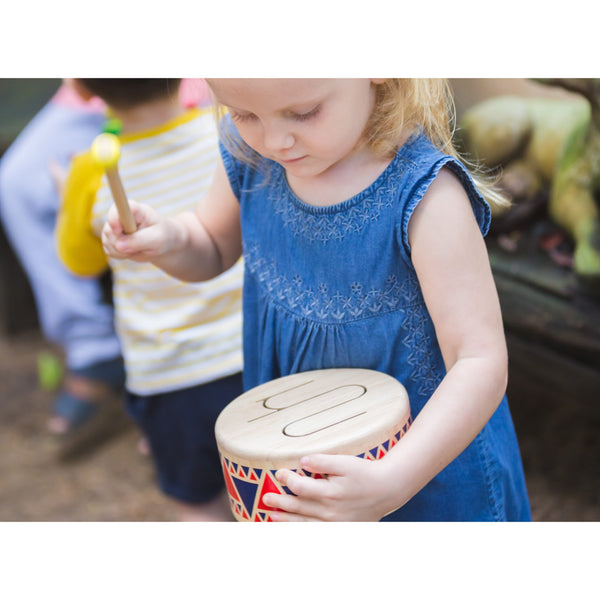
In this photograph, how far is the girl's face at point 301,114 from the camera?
0.49 m

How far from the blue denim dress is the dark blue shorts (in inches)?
10.9

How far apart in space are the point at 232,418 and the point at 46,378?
1409 millimetres

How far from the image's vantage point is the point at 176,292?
93 centimetres

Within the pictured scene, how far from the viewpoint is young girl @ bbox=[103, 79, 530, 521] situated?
1.67 ft

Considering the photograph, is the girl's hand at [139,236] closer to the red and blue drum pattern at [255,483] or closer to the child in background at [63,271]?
the red and blue drum pattern at [255,483]

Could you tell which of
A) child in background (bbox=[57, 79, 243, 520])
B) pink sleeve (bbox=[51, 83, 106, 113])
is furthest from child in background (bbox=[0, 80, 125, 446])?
child in background (bbox=[57, 79, 243, 520])

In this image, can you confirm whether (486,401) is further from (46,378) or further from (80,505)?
(46,378)

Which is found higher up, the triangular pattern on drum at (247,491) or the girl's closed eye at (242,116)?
the girl's closed eye at (242,116)

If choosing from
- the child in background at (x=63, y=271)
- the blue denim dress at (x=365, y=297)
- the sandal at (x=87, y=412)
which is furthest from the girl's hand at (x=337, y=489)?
the sandal at (x=87, y=412)

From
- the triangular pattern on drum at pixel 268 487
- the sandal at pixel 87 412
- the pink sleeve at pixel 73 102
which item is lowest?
the sandal at pixel 87 412

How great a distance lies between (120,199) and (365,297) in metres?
0.20

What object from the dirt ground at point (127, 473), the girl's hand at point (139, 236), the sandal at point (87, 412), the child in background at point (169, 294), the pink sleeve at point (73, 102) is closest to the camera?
the girl's hand at point (139, 236)

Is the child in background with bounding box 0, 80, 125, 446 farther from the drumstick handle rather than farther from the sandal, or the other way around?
the drumstick handle

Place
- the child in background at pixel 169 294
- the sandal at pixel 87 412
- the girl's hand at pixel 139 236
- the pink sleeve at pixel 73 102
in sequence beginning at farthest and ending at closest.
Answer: the sandal at pixel 87 412, the pink sleeve at pixel 73 102, the child in background at pixel 169 294, the girl's hand at pixel 139 236
